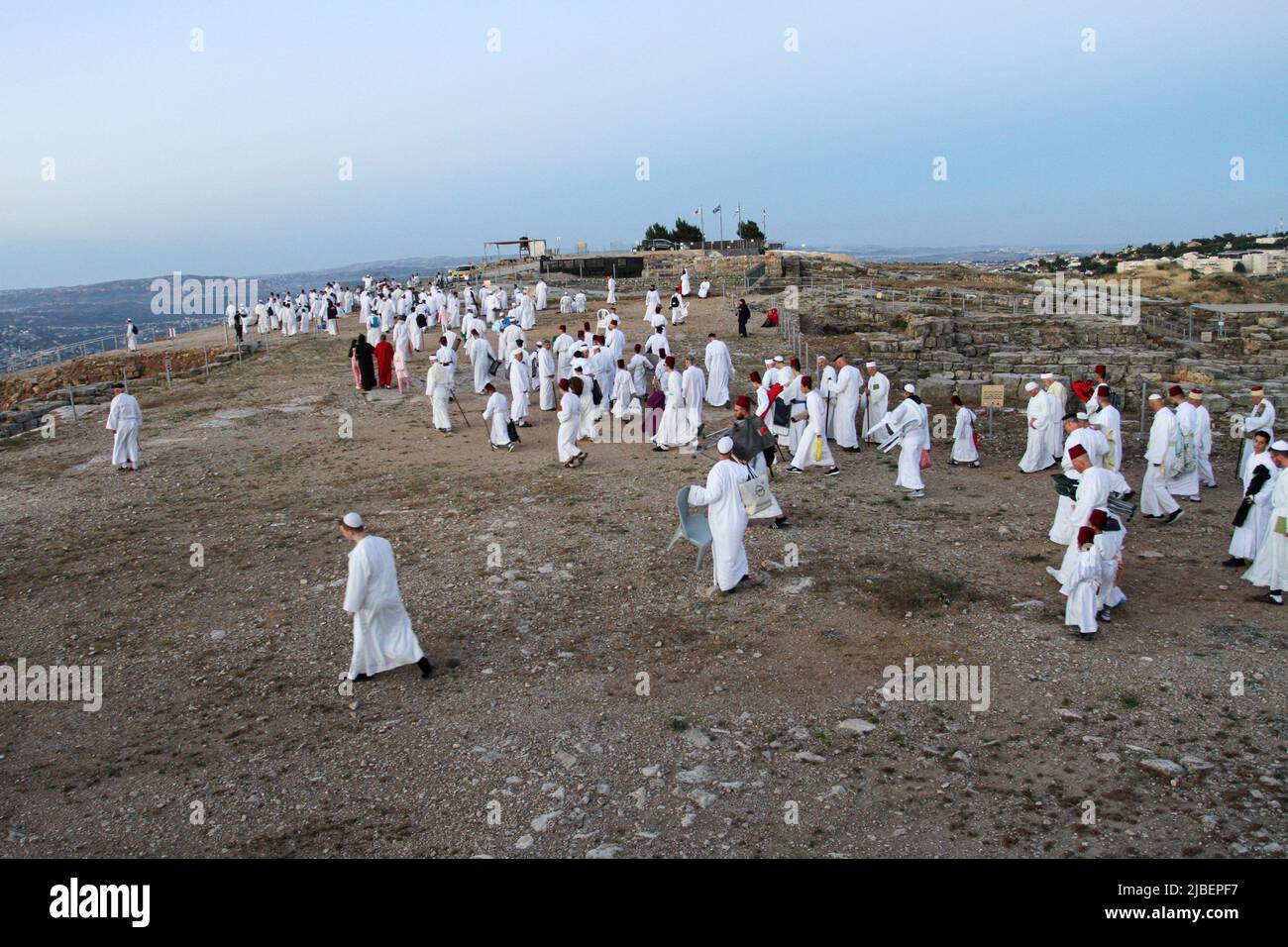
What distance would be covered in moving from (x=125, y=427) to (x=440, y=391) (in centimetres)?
495

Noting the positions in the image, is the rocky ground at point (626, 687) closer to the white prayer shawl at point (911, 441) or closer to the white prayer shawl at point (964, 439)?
the white prayer shawl at point (911, 441)

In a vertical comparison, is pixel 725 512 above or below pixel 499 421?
below

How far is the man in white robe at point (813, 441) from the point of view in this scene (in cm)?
1255

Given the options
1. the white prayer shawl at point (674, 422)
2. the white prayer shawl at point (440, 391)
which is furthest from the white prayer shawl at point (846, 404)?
the white prayer shawl at point (440, 391)

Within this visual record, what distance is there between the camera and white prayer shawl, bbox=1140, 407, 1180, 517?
10.5 m

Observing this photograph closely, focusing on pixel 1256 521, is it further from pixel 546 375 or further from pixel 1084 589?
pixel 546 375

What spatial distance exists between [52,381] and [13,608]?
897 inches

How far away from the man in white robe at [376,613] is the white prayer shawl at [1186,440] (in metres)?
9.34

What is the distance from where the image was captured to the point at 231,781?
226 inches

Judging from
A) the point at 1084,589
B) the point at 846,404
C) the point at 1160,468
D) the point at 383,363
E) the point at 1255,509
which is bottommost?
the point at 1084,589

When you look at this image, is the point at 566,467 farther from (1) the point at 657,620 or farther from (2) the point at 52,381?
(2) the point at 52,381

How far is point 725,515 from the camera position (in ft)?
27.3

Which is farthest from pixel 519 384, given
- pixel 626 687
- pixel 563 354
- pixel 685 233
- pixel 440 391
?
pixel 685 233

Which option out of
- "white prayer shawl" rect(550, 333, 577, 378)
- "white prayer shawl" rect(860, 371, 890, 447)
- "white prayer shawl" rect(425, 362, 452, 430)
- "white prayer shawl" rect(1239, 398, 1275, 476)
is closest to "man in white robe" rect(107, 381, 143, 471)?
"white prayer shawl" rect(425, 362, 452, 430)
